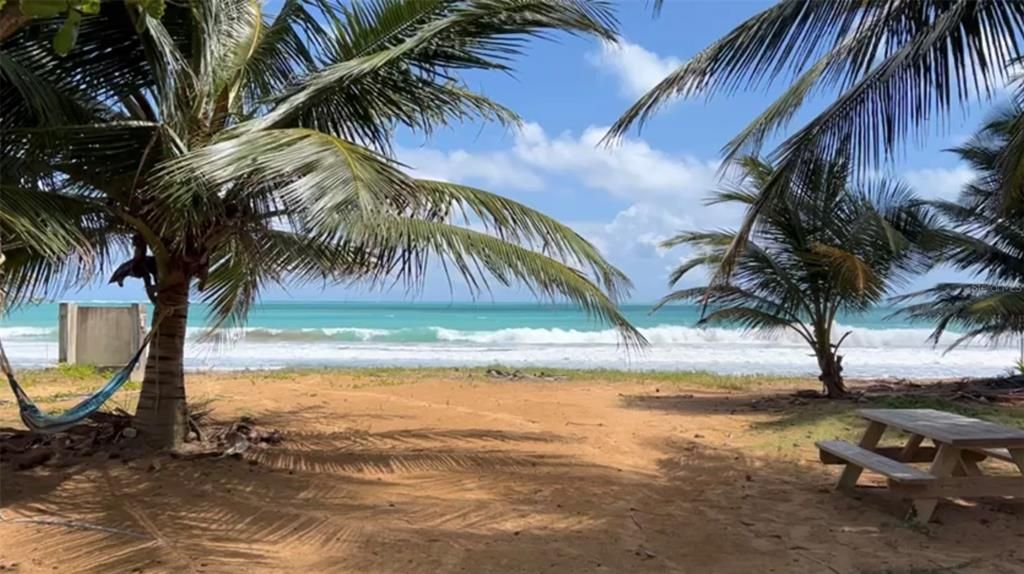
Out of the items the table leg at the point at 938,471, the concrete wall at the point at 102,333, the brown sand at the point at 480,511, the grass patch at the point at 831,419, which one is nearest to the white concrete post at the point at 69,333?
the concrete wall at the point at 102,333

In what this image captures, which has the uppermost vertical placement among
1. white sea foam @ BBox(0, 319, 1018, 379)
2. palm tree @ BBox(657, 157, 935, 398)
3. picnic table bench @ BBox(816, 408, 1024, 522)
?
palm tree @ BBox(657, 157, 935, 398)

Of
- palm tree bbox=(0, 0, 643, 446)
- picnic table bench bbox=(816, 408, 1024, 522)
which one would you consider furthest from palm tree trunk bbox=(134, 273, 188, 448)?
picnic table bench bbox=(816, 408, 1024, 522)

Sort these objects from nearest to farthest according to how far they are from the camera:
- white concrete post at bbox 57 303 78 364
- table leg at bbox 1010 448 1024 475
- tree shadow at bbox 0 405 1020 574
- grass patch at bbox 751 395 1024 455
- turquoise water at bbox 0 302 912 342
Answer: tree shadow at bbox 0 405 1020 574 < table leg at bbox 1010 448 1024 475 < grass patch at bbox 751 395 1024 455 < white concrete post at bbox 57 303 78 364 < turquoise water at bbox 0 302 912 342

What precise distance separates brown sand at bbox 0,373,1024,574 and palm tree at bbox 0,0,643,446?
0.90 metres

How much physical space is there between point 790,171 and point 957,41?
1.13 metres

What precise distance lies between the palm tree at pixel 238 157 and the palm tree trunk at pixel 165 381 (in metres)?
0.01

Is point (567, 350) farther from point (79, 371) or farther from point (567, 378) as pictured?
point (79, 371)

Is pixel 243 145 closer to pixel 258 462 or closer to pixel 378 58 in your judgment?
pixel 378 58

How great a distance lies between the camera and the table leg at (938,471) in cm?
358

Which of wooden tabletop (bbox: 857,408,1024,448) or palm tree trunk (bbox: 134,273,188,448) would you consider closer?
wooden tabletop (bbox: 857,408,1024,448)

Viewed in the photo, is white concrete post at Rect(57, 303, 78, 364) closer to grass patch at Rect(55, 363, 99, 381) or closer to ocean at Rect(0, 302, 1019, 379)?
grass patch at Rect(55, 363, 99, 381)

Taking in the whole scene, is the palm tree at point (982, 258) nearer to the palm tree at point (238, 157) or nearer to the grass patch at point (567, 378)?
the grass patch at point (567, 378)

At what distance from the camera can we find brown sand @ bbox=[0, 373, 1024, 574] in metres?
3.09

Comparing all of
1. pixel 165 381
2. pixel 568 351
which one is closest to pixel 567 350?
pixel 568 351
